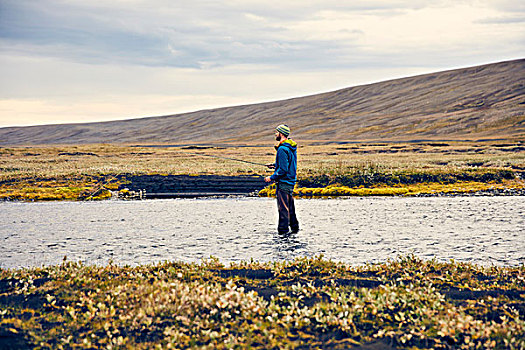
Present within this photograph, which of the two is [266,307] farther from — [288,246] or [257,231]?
[257,231]

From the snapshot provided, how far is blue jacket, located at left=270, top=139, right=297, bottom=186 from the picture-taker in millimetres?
16672

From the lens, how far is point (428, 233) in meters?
17.4

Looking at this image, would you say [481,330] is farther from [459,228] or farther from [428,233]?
[459,228]

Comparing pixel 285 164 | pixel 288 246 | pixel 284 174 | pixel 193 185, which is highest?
pixel 285 164

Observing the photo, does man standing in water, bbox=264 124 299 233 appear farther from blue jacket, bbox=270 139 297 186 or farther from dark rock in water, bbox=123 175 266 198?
dark rock in water, bbox=123 175 266 198

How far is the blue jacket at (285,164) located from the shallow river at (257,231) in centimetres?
195

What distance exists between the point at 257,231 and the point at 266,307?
9382 mm

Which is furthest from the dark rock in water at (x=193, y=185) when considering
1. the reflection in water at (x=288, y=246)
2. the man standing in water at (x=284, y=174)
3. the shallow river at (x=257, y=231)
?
the reflection in water at (x=288, y=246)

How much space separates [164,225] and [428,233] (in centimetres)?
1003

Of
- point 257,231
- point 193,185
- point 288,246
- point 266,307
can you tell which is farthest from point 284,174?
point 193,185

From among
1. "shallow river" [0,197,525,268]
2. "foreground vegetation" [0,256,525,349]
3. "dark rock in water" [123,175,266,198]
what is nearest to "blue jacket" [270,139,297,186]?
"shallow river" [0,197,525,268]

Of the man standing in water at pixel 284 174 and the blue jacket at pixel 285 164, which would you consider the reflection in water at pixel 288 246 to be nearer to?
the man standing in water at pixel 284 174

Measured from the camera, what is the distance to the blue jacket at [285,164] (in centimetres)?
1667

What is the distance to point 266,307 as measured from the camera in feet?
28.3
